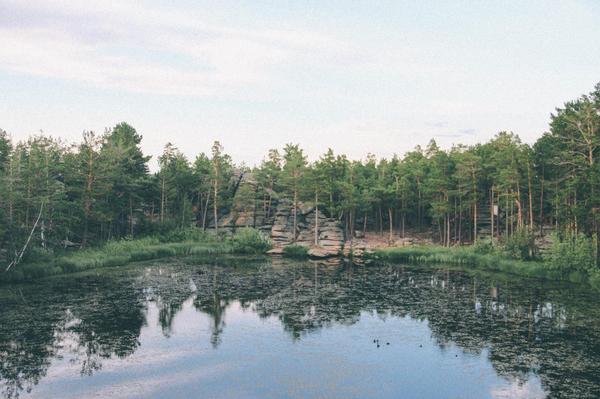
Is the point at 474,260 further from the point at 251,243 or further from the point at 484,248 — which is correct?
the point at 251,243

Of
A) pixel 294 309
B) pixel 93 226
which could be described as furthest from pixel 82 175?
pixel 294 309

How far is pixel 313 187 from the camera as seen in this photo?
70688 millimetres

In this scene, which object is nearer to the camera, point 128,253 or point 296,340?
point 296,340

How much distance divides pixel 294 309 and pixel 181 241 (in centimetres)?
4002

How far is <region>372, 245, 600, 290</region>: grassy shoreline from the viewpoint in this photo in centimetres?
3719

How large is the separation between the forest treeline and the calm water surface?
9652mm

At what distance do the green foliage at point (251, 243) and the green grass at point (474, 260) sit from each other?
48.5 ft

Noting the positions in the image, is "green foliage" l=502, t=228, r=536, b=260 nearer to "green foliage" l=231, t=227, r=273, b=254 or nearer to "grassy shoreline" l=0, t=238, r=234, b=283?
"green foliage" l=231, t=227, r=273, b=254

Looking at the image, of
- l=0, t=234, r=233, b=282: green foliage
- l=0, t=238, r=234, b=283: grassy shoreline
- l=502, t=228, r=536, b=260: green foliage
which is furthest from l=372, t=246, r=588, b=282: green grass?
l=0, t=234, r=233, b=282: green foliage

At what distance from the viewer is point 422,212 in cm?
8412

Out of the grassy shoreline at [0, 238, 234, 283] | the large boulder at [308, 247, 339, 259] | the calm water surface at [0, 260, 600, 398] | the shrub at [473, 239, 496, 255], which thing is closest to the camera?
the calm water surface at [0, 260, 600, 398]

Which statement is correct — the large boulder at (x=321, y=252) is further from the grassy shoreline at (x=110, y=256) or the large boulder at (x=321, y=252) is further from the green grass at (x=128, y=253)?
the grassy shoreline at (x=110, y=256)

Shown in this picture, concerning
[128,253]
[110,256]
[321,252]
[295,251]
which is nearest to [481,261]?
[321,252]

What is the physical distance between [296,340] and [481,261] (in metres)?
32.1
